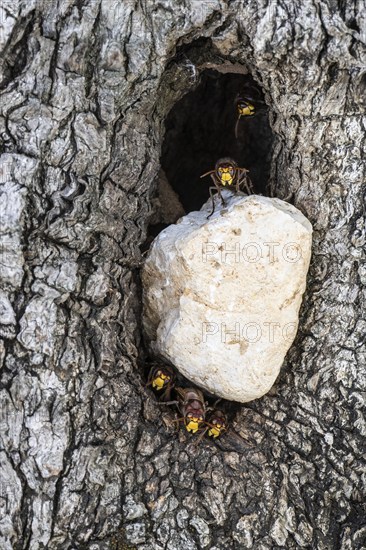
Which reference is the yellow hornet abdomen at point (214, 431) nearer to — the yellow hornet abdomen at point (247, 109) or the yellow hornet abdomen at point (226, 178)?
the yellow hornet abdomen at point (226, 178)

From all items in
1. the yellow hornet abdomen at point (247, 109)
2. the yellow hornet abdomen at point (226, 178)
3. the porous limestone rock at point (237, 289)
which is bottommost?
the porous limestone rock at point (237, 289)

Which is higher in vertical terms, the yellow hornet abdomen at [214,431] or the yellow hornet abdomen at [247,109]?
the yellow hornet abdomen at [247,109]

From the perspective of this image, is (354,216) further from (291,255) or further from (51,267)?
(51,267)

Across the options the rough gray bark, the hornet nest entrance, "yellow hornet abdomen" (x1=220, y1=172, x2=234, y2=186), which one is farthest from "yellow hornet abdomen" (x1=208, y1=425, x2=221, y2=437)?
the hornet nest entrance

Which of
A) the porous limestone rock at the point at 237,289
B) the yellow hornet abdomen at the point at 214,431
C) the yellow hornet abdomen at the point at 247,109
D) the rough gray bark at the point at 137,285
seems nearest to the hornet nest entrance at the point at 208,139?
the yellow hornet abdomen at the point at 247,109

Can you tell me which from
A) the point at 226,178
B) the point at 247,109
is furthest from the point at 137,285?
the point at 247,109

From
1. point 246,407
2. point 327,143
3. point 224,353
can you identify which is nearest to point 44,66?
point 327,143

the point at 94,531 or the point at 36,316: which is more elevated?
the point at 36,316
